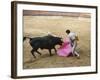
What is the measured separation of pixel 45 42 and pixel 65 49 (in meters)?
0.22

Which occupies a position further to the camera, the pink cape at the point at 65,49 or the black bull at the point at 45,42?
the pink cape at the point at 65,49

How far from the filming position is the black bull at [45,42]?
2.18m

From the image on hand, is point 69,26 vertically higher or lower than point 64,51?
higher


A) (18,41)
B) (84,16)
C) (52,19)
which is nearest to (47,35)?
(52,19)

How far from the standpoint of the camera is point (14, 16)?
208cm

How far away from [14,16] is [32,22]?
0.61 ft

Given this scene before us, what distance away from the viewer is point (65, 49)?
233 cm

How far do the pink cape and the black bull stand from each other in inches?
1.9

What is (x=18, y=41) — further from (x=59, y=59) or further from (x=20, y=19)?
(x=59, y=59)

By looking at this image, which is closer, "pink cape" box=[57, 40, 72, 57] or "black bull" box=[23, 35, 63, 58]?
"black bull" box=[23, 35, 63, 58]

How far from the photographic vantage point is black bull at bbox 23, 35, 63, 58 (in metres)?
2.18

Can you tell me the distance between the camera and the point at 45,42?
2240mm

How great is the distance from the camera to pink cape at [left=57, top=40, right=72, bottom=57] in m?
2.30

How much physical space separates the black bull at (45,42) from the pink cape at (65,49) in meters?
0.05
